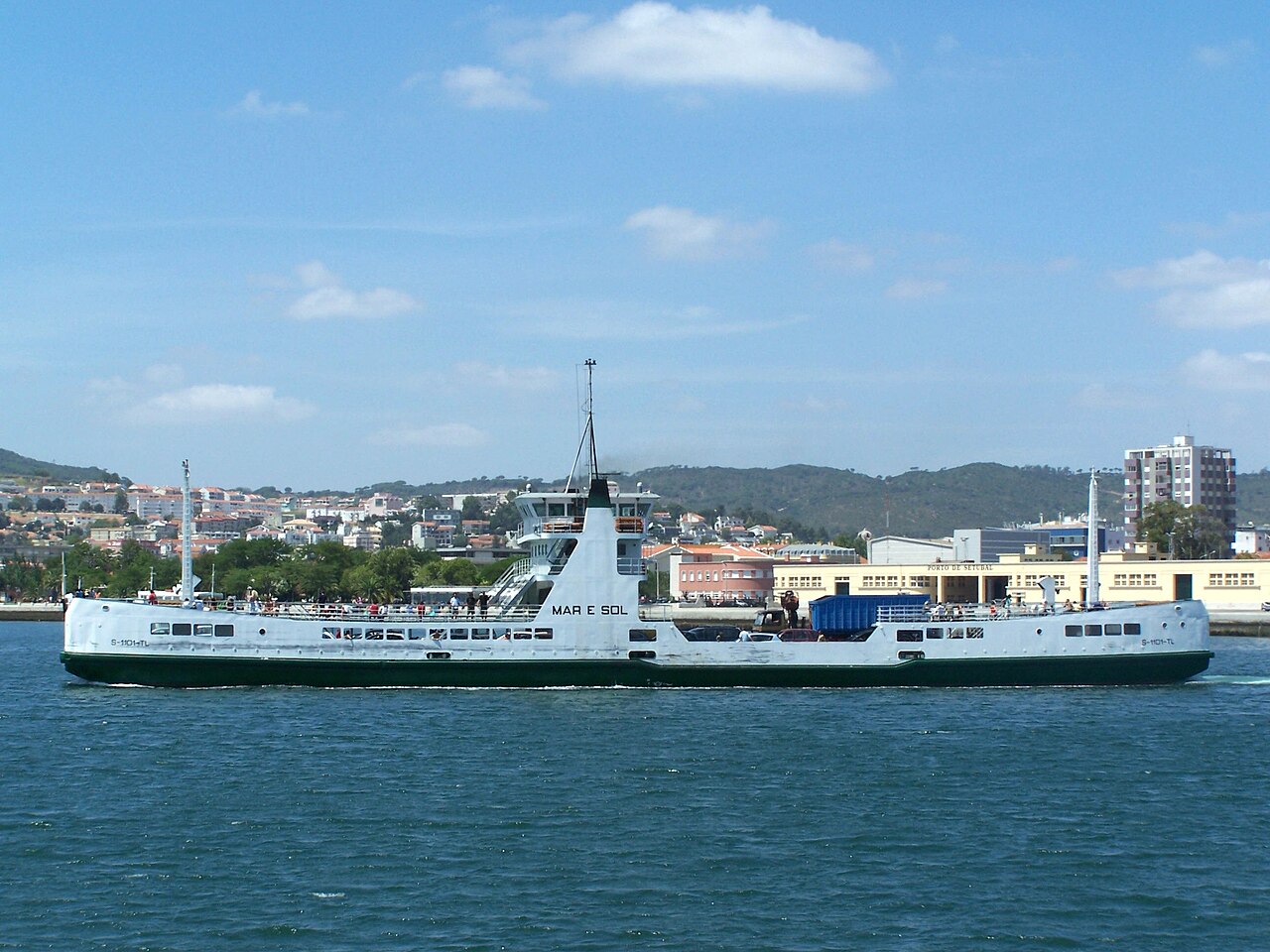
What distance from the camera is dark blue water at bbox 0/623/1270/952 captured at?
1917 cm

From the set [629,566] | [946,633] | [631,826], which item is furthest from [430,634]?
[631,826]

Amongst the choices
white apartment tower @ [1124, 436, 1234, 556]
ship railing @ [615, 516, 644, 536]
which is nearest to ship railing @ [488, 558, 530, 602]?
ship railing @ [615, 516, 644, 536]

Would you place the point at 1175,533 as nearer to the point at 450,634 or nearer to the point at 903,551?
the point at 903,551

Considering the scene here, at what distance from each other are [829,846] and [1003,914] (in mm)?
3996

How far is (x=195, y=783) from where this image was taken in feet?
92.8

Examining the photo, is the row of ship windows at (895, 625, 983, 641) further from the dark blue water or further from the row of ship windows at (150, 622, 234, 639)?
the row of ship windows at (150, 622, 234, 639)

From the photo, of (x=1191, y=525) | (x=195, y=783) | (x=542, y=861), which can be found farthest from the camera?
(x=1191, y=525)

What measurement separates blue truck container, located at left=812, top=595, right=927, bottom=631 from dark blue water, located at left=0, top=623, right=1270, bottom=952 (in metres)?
6.48

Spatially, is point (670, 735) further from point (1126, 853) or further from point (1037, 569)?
point (1037, 569)

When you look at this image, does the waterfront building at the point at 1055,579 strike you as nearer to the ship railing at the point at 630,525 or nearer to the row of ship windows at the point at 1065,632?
the row of ship windows at the point at 1065,632

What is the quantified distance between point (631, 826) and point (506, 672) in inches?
751

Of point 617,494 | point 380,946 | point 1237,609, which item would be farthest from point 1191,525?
point 380,946

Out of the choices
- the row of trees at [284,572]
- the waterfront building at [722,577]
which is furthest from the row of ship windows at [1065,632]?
the row of trees at [284,572]

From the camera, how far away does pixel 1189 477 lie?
18075 centimetres
